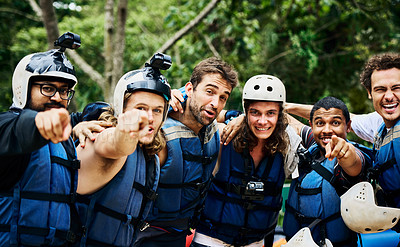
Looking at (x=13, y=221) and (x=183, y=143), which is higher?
(x=183, y=143)

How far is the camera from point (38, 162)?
2.22m

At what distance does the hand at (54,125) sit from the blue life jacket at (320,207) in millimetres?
2455

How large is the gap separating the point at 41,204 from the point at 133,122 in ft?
2.78

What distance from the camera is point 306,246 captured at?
3066 millimetres

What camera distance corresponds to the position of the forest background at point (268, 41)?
320 inches

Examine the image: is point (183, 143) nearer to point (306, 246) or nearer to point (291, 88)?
point (306, 246)

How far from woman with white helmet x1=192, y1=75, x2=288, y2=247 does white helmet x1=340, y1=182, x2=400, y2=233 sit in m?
0.85

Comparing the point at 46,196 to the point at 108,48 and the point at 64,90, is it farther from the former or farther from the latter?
the point at 108,48

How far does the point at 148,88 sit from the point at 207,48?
696cm

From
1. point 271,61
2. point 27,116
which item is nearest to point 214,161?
point 27,116

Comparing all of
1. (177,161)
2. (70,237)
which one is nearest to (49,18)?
(177,161)

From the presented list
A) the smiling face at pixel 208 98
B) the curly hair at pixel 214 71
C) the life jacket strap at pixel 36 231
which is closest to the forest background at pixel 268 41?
the curly hair at pixel 214 71

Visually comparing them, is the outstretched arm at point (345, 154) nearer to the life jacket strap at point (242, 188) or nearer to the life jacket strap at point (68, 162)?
the life jacket strap at point (242, 188)

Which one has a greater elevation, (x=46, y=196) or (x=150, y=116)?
(x=150, y=116)
